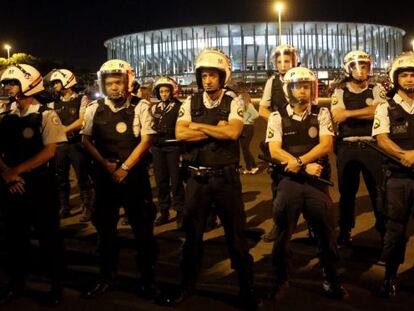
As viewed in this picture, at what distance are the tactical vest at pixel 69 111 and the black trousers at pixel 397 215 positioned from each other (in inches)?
202

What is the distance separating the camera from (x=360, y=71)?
6.52 meters

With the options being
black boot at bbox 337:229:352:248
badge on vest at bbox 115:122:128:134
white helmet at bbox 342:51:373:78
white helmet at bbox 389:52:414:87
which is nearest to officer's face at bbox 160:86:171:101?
white helmet at bbox 342:51:373:78

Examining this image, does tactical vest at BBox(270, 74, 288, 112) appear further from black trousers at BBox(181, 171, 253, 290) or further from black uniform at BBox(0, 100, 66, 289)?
black uniform at BBox(0, 100, 66, 289)

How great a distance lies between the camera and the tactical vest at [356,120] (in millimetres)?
6527

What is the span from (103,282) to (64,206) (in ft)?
12.7

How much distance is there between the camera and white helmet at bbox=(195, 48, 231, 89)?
16.7 feet

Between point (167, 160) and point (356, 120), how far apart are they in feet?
9.91

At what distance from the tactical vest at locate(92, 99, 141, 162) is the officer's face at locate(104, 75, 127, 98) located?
0.14m

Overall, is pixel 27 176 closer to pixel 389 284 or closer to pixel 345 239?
pixel 389 284

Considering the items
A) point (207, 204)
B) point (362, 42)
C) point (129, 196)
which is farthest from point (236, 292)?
point (362, 42)

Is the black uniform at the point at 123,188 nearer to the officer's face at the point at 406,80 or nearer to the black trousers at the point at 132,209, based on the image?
the black trousers at the point at 132,209

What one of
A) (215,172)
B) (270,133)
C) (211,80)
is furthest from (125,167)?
(270,133)

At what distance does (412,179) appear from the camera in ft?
16.7

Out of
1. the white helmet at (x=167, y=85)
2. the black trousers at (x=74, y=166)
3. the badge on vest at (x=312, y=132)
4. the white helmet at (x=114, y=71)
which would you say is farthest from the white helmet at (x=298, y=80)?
the black trousers at (x=74, y=166)
